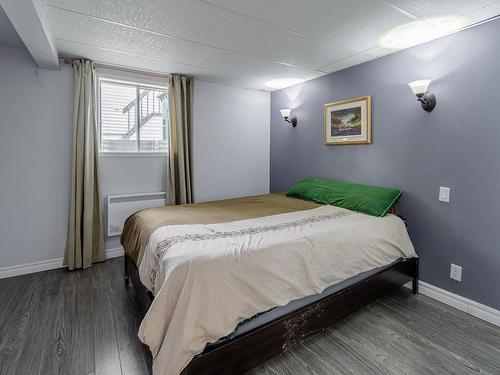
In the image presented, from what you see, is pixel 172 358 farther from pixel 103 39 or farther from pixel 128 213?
pixel 103 39

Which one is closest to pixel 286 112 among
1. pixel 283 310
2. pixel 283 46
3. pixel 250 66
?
pixel 250 66

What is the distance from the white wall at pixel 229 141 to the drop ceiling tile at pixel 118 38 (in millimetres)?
969

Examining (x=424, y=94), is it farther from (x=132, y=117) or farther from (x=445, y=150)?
(x=132, y=117)

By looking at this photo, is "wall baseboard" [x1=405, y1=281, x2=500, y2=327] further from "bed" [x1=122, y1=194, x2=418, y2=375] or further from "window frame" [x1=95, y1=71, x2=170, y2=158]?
"window frame" [x1=95, y1=71, x2=170, y2=158]

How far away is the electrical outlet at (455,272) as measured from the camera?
227 centimetres

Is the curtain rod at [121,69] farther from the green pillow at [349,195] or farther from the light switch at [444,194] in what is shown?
the light switch at [444,194]

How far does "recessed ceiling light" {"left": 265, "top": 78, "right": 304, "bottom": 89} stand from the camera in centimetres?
367

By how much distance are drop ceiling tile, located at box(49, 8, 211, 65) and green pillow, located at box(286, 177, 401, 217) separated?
1907mm

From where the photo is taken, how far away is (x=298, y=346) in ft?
5.89

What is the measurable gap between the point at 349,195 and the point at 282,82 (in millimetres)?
1974

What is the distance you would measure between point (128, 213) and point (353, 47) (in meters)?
3.09

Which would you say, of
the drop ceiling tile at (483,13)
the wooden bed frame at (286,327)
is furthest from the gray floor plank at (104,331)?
the drop ceiling tile at (483,13)

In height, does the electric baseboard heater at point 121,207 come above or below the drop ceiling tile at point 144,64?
below

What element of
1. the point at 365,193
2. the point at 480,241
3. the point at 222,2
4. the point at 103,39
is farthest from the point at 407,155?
the point at 103,39
